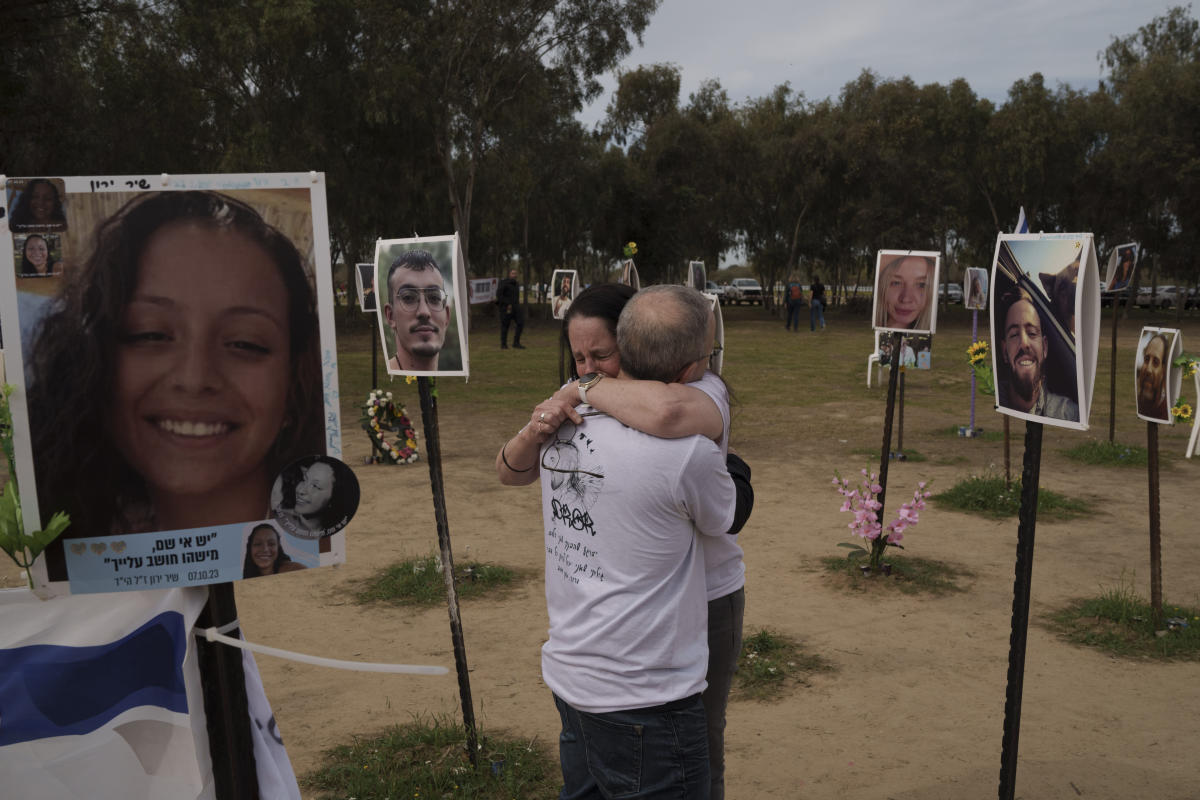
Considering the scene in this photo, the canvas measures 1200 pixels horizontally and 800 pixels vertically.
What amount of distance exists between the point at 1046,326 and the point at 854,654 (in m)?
2.42

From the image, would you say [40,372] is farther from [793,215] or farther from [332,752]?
[793,215]

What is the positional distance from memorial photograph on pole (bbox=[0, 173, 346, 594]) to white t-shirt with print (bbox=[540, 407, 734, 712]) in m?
0.56

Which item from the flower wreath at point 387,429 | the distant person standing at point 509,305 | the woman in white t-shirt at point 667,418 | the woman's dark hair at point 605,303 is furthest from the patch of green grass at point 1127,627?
the distant person standing at point 509,305

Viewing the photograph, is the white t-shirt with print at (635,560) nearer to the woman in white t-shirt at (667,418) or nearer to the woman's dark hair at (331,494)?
the woman in white t-shirt at (667,418)

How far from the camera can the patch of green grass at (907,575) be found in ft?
20.2

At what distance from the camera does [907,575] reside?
6.36 metres

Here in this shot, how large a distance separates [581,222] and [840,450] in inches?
1146

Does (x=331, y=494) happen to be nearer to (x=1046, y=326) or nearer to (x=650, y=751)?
(x=650, y=751)

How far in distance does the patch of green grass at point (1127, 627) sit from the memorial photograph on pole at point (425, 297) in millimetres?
3660

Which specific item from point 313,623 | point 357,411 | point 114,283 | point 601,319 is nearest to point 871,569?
point 313,623

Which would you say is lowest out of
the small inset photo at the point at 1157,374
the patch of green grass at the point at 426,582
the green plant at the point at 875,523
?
the patch of green grass at the point at 426,582

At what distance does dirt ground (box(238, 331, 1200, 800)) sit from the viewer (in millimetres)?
3898

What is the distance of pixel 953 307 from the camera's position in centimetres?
4888

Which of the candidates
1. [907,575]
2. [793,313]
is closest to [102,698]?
[907,575]
